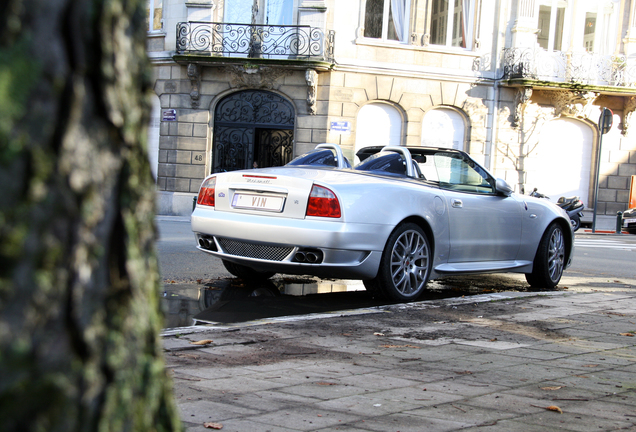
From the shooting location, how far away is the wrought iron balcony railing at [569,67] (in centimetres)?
2558

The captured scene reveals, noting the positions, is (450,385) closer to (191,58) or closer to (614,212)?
(191,58)

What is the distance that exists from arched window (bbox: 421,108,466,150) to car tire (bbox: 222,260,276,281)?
699 inches

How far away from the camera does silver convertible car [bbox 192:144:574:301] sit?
6.61m

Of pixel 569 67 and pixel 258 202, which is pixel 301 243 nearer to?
pixel 258 202

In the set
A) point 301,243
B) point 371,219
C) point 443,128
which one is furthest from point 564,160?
point 301,243

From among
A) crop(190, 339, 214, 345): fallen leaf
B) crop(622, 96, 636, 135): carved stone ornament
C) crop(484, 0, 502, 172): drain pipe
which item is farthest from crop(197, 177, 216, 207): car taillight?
crop(622, 96, 636, 135): carved stone ornament

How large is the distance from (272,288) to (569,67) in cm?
2146

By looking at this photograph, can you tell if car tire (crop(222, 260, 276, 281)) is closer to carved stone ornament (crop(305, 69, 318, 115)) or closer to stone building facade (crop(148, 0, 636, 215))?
stone building facade (crop(148, 0, 636, 215))

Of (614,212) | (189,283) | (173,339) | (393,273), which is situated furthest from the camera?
(614,212)

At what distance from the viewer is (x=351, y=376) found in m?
3.82

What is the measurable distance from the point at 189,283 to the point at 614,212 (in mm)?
22387

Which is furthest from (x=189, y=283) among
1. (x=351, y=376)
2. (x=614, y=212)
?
(x=614, y=212)

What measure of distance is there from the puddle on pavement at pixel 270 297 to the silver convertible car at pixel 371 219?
0.95 ft

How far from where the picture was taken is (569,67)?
26.4 meters
